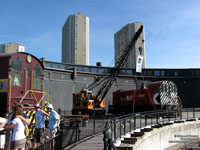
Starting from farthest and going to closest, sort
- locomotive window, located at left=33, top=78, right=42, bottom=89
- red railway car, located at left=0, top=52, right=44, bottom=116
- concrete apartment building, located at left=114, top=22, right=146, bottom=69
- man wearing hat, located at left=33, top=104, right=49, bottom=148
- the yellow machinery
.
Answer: concrete apartment building, located at left=114, top=22, right=146, bottom=69
the yellow machinery
locomotive window, located at left=33, top=78, right=42, bottom=89
red railway car, located at left=0, top=52, right=44, bottom=116
man wearing hat, located at left=33, top=104, right=49, bottom=148

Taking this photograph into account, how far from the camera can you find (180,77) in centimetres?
4431

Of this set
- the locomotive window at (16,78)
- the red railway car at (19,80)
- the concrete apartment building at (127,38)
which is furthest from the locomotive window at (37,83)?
the concrete apartment building at (127,38)

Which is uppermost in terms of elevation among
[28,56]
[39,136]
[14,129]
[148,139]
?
[28,56]

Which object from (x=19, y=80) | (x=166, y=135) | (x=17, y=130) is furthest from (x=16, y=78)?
(x=166, y=135)

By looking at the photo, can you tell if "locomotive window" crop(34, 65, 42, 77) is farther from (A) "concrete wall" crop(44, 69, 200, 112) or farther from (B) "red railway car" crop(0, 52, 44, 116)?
(A) "concrete wall" crop(44, 69, 200, 112)

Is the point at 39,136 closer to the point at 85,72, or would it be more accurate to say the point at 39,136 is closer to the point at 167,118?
the point at 167,118

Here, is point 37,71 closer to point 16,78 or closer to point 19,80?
point 19,80

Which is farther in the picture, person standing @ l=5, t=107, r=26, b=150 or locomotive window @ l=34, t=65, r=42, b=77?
locomotive window @ l=34, t=65, r=42, b=77

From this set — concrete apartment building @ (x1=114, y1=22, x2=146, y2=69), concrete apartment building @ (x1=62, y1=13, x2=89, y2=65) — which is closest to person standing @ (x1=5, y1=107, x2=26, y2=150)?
concrete apartment building @ (x1=114, y1=22, x2=146, y2=69)

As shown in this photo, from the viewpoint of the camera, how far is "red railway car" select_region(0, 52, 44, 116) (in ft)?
40.2

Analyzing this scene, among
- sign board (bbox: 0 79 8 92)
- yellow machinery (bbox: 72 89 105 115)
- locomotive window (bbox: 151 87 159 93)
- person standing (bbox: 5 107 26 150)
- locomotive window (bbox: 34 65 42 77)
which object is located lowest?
yellow machinery (bbox: 72 89 105 115)

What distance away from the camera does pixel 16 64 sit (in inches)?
523

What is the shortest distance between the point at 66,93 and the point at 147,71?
782 inches

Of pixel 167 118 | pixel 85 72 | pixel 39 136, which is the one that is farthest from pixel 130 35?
pixel 39 136
